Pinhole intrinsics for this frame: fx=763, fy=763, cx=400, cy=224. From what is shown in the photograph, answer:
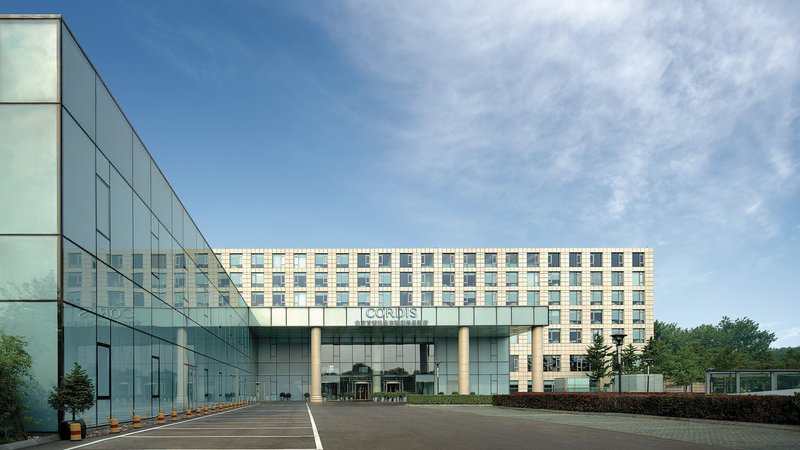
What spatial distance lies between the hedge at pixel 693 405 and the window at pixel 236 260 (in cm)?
6746

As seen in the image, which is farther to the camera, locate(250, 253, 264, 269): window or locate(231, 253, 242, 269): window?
locate(250, 253, 264, 269): window

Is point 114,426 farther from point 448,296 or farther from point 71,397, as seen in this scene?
point 448,296

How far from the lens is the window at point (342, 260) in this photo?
10281 centimetres

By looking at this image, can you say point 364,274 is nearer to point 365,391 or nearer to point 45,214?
point 365,391

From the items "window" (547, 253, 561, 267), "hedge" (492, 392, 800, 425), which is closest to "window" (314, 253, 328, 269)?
"window" (547, 253, 561, 267)

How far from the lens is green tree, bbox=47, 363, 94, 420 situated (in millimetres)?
19297

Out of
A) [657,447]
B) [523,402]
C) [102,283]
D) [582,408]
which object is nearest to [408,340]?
[523,402]

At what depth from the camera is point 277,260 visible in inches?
4053

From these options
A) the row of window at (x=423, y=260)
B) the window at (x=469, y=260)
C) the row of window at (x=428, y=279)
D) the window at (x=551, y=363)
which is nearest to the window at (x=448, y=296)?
the row of window at (x=428, y=279)

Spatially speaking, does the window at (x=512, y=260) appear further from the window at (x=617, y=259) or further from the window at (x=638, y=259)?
the window at (x=638, y=259)

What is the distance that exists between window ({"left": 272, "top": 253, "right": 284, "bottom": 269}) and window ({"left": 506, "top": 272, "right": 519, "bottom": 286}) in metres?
30.8

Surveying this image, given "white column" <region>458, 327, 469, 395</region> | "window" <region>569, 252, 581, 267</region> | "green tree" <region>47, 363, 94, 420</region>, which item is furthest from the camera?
"window" <region>569, 252, 581, 267</region>

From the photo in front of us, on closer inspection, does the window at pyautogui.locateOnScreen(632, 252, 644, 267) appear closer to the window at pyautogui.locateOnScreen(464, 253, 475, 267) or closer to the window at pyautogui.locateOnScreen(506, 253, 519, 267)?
the window at pyautogui.locateOnScreen(506, 253, 519, 267)

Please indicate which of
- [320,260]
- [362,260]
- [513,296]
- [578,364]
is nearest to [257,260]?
[320,260]
